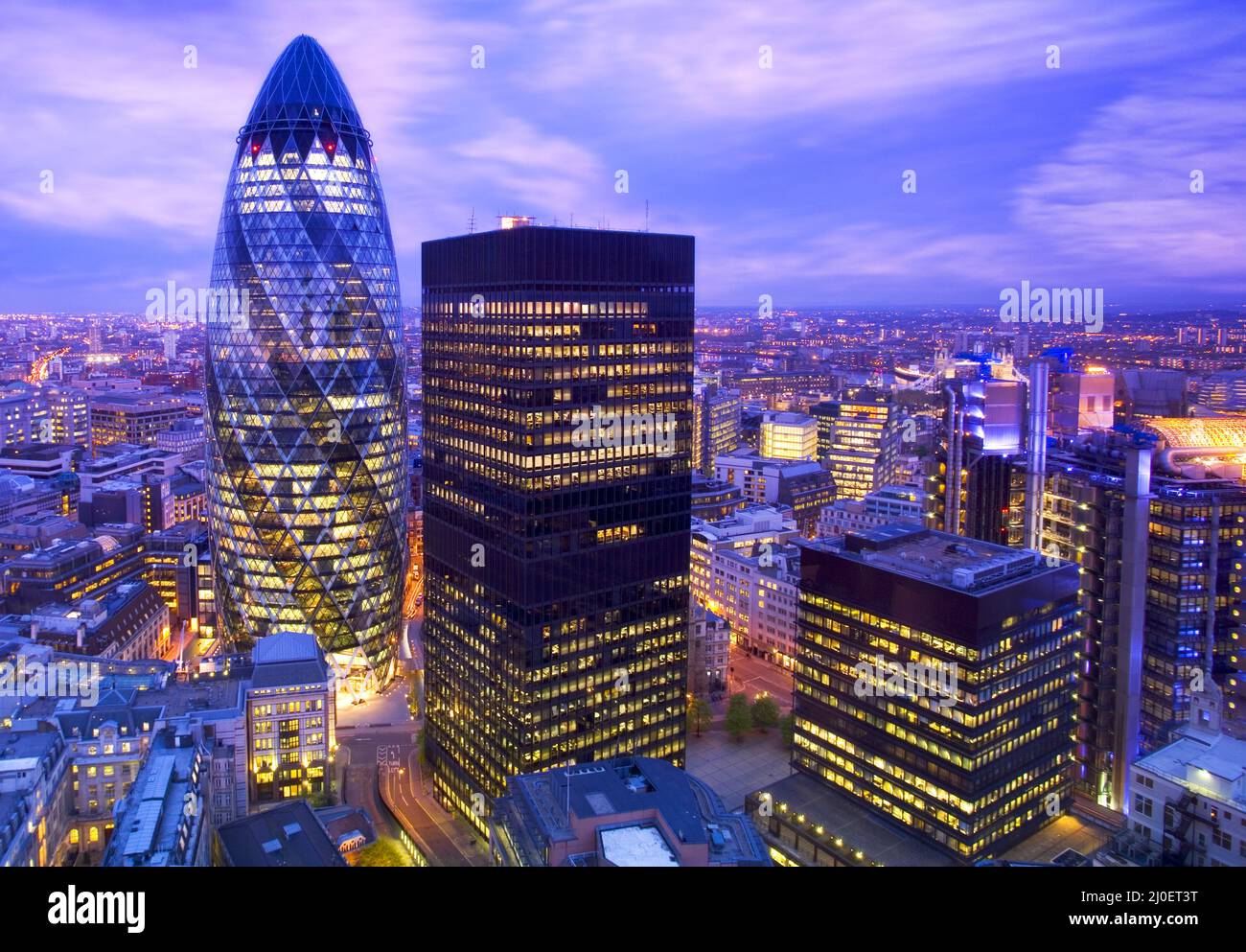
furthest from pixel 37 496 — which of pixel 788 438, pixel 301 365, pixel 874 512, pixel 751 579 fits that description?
pixel 788 438

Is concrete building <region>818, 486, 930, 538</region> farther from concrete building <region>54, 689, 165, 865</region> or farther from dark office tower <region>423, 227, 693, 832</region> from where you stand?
concrete building <region>54, 689, 165, 865</region>

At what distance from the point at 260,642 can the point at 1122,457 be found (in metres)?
53.5

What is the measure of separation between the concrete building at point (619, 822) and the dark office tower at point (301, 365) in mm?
40176

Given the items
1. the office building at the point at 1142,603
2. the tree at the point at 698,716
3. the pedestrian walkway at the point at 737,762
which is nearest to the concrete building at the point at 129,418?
the tree at the point at 698,716

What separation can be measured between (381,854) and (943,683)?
27437mm

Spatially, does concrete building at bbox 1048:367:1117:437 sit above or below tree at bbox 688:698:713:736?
above

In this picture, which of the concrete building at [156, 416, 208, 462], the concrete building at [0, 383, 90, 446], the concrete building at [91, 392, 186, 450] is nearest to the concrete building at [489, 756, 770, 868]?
the concrete building at [156, 416, 208, 462]

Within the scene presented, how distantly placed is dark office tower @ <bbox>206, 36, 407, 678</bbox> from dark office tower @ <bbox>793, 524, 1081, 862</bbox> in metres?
38.0

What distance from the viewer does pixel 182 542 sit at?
86562 millimetres

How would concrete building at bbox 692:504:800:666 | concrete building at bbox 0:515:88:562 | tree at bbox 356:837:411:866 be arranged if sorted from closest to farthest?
tree at bbox 356:837:411:866, concrete building at bbox 692:504:800:666, concrete building at bbox 0:515:88:562

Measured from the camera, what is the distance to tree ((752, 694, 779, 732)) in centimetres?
6177

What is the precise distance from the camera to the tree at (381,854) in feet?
141

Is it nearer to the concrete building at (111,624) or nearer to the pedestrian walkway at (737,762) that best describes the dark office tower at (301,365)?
the concrete building at (111,624)
